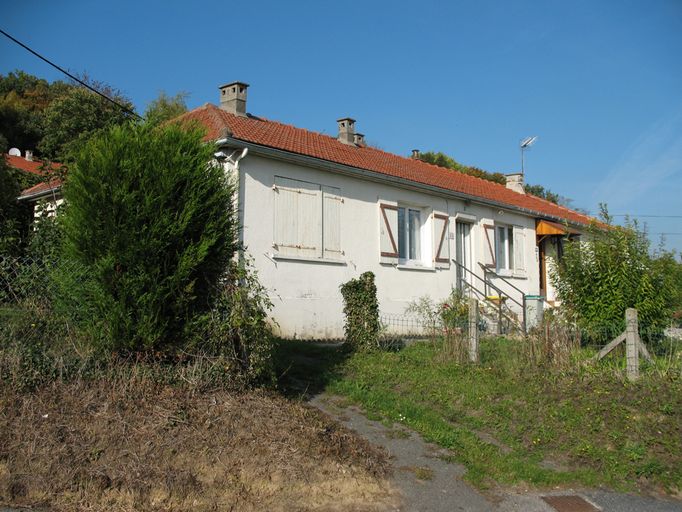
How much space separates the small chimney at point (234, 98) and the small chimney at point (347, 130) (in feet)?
11.4

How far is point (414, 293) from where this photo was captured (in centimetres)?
1480

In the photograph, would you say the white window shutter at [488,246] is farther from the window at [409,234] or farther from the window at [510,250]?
the window at [409,234]

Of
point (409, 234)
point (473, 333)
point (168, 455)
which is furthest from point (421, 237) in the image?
point (168, 455)

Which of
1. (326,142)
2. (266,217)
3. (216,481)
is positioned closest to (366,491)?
(216,481)

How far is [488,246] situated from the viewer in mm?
17375

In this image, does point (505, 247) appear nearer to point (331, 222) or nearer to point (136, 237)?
point (331, 222)

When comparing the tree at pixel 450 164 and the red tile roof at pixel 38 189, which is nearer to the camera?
the red tile roof at pixel 38 189

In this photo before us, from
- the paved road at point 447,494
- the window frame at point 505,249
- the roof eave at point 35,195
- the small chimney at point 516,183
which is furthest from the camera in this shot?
the small chimney at point 516,183

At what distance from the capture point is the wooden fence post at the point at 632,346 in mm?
7754

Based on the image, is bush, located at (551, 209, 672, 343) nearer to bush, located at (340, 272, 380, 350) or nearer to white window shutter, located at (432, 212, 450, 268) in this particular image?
bush, located at (340, 272, 380, 350)

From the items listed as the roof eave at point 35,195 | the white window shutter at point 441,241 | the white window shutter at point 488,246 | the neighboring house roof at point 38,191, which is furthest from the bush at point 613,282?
the neighboring house roof at point 38,191

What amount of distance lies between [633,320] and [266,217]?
257 inches

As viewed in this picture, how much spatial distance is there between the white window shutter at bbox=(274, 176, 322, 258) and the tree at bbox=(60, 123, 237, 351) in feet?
18.9

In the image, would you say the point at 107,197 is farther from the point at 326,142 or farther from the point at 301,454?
the point at 326,142
